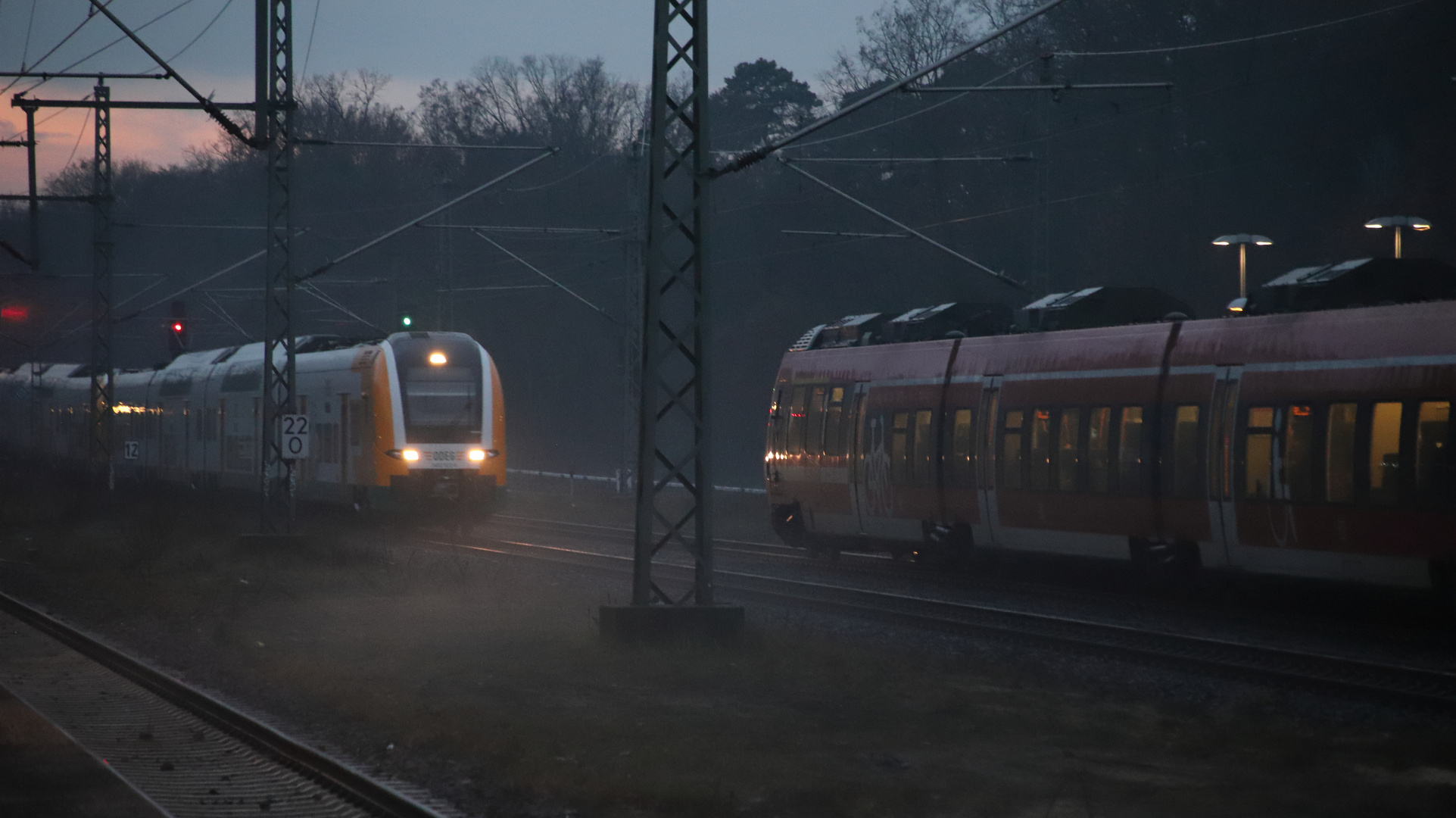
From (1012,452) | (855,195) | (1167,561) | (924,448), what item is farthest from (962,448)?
(855,195)

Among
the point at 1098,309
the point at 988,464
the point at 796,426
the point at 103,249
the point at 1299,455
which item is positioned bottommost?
the point at 988,464

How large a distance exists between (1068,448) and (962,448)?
2.17 metres

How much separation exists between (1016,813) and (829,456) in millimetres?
15799

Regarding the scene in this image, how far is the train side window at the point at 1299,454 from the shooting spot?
610 inches

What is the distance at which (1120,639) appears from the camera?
1508cm

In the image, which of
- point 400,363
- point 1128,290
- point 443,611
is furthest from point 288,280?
point 1128,290

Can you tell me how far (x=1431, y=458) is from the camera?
1416cm

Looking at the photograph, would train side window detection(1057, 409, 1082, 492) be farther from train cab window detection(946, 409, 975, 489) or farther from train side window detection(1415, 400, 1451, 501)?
train side window detection(1415, 400, 1451, 501)

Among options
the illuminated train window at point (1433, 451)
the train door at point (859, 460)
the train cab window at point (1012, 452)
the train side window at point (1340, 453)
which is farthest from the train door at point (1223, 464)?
the train door at point (859, 460)

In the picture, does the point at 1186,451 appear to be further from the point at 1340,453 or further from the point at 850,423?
the point at 850,423

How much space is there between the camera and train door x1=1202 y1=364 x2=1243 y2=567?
54.2ft


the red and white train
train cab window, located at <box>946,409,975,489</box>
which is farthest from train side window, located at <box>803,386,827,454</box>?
train cab window, located at <box>946,409,975,489</box>

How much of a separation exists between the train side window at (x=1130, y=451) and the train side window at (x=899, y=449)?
172 inches

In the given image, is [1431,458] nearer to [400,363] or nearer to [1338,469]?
[1338,469]
